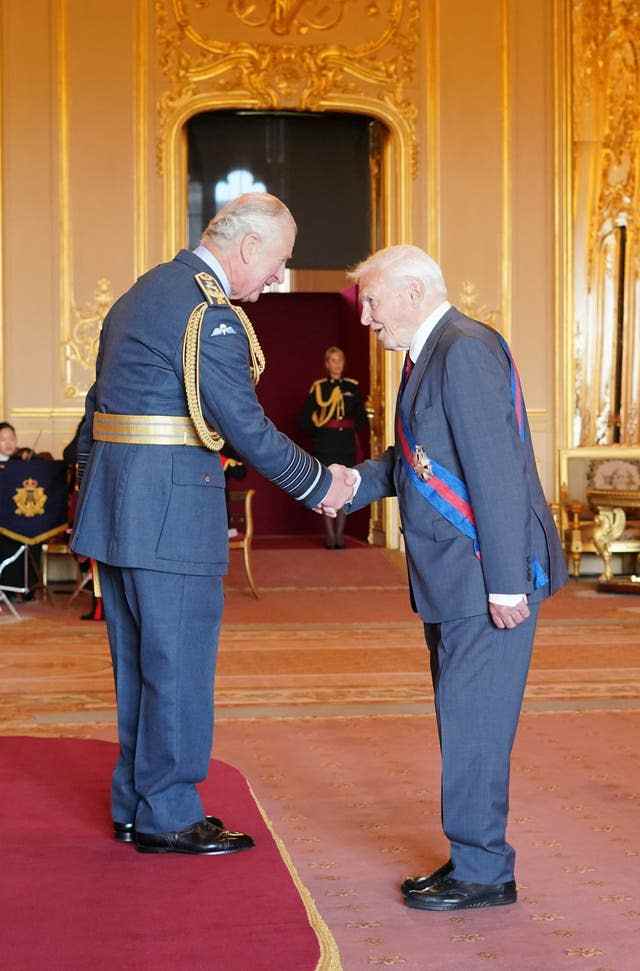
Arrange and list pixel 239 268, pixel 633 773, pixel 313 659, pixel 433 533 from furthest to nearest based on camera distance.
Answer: pixel 313 659
pixel 633 773
pixel 239 268
pixel 433 533

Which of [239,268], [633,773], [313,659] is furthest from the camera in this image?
[313,659]

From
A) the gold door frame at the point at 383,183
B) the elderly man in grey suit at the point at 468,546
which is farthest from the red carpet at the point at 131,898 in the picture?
the gold door frame at the point at 383,183

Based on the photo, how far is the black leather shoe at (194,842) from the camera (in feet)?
10.8

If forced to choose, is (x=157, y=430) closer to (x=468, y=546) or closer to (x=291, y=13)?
(x=468, y=546)

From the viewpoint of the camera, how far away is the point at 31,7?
981 centimetres

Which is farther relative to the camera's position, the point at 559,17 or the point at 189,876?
the point at 559,17

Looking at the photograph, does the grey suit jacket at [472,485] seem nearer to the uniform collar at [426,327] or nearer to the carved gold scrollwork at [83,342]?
the uniform collar at [426,327]

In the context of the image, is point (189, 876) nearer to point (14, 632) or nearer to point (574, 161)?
point (14, 632)

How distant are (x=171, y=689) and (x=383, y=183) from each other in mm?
7754

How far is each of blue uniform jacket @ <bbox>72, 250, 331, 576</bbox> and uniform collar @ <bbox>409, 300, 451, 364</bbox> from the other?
383mm

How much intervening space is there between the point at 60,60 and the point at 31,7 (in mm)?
414

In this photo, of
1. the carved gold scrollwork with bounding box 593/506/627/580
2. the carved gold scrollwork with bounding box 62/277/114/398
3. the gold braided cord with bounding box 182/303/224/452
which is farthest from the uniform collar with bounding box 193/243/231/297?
the carved gold scrollwork with bounding box 62/277/114/398

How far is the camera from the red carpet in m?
2.64

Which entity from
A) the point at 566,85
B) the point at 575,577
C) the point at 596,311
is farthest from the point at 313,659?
the point at 566,85
